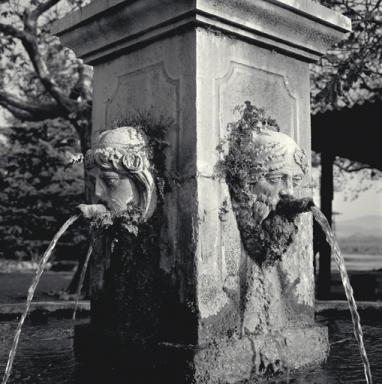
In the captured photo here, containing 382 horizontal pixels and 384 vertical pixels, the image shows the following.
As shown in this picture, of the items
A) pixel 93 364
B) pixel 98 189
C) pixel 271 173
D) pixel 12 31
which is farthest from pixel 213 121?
pixel 12 31

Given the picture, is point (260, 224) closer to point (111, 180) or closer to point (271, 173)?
point (271, 173)

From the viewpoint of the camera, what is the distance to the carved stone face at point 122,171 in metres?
3.08

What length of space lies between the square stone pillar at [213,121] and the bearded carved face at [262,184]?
0.22 feet

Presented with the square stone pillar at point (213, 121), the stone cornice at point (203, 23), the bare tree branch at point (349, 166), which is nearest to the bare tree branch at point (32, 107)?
the stone cornice at point (203, 23)

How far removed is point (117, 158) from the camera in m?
3.07

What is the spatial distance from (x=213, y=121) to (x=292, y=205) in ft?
1.88

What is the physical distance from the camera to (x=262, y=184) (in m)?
3.15

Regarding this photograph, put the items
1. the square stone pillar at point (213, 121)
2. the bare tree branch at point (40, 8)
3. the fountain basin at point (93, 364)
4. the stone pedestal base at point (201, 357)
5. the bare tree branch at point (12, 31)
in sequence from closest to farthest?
1. the stone pedestal base at point (201, 357)
2. the square stone pillar at point (213, 121)
3. the fountain basin at point (93, 364)
4. the bare tree branch at point (12, 31)
5. the bare tree branch at point (40, 8)

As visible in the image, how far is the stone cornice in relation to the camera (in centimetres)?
307

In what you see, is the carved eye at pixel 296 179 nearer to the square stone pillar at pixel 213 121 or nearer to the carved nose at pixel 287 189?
the carved nose at pixel 287 189

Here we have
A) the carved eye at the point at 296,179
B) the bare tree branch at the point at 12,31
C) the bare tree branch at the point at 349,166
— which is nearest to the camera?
the carved eye at the point at 296,179

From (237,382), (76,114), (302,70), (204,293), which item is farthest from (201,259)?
(76,114)

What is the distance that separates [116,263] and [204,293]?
2.10 ft

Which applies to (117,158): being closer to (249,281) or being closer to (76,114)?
(249,281)
